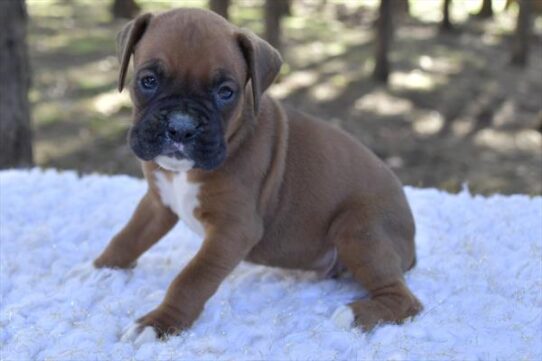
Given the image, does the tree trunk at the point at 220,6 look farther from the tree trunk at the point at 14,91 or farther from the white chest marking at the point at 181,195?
the white chest marking at the point at 181,195

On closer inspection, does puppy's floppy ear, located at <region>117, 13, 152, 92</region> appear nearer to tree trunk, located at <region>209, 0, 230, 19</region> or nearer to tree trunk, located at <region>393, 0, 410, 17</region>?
tree trunk, located at <region>209, 0, 230, 19</region>

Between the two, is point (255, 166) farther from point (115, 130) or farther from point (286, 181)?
point (115, 130)

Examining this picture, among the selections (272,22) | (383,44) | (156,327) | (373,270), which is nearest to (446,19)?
(383,44)

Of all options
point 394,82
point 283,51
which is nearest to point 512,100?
point 394,82

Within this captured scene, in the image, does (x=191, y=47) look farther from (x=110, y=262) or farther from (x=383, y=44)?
(x=383, y=44)

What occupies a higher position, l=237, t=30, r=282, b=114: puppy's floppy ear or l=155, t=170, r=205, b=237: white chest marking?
l=237, t=30, r=282, b=114: puppy's floppy ear

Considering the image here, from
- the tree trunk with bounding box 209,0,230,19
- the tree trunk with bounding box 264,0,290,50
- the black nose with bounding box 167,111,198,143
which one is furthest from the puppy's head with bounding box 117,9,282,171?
the tree trunk with bounding box 264,0,290,50
